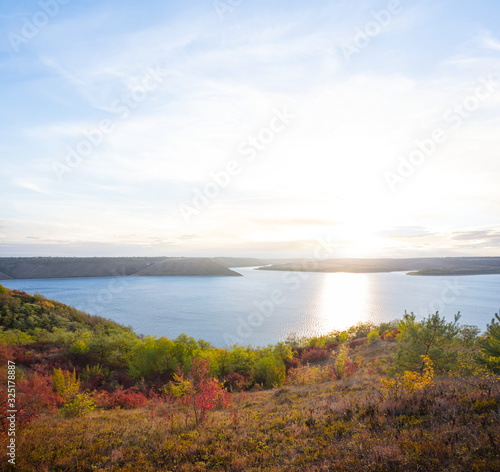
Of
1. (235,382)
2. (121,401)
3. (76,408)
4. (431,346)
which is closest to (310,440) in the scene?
(76,408)

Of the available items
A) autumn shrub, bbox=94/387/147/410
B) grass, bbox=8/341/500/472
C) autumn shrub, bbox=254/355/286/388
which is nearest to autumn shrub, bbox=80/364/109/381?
autumn shrub, bbox=94/387/147/410

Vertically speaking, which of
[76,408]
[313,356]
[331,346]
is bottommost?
[331,346]

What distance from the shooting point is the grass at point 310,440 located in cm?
615

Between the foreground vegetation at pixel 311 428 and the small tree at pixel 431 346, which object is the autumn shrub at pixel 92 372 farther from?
the small tree at pixel 431 346

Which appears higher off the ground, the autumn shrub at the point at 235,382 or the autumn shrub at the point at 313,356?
the autumn shrub at the point at 235,382

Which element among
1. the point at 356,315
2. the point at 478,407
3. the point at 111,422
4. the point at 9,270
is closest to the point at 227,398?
the point at 111,422

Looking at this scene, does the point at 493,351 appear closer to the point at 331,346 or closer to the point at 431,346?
the point at 431,346

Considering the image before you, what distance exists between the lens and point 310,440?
314 inches

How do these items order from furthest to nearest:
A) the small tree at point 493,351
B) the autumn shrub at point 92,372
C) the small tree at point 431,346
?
the autumn shrub at point 92,372 → the small tree at point 431,346 → the small tree at point 493,351

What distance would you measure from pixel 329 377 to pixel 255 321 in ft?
151

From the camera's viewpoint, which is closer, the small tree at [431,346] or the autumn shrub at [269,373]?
the small tree at [431,346]

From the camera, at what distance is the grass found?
615cm

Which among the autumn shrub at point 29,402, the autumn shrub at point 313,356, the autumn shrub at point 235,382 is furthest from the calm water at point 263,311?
the autumn shrub at point 29,402

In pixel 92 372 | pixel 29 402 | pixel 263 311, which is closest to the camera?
pixel 29 402
